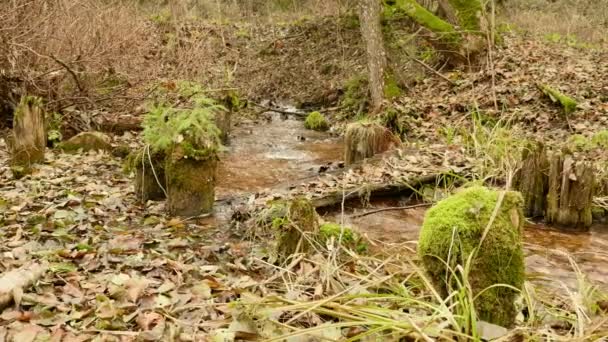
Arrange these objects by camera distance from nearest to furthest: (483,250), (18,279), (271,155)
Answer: (483,250)
(18,279)
(271,155)

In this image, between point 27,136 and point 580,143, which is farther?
point 580,143

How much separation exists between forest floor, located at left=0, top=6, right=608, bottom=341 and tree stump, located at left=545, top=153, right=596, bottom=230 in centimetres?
63

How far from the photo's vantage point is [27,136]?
6.55m

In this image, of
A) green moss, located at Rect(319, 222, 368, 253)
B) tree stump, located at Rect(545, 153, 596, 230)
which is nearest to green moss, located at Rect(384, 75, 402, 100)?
tree stump, located at Rect(545, 153, 596, 230)

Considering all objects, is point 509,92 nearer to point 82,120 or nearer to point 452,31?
point 452,31

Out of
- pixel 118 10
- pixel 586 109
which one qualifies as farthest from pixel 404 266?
pixel 118 10

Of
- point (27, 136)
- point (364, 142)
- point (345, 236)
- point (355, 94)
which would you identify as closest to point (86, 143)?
point (27, 136)

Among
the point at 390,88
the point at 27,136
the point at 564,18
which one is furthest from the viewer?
the point at 564,18

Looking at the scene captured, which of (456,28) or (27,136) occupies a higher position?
(456,28)

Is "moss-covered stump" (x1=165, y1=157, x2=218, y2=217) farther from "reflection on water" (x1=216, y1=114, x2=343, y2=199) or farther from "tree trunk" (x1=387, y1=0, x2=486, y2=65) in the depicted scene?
"tree trunk" (x1=387, y1=0, x2=486, y2=65)

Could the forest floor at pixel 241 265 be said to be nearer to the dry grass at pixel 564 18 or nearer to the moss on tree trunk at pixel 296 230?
the moss on tree trunk at pixel 296 230

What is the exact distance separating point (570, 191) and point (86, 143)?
20.1 ft

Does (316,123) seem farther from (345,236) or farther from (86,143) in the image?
(345,236)

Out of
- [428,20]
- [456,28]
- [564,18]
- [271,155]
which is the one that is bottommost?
[271,155]
